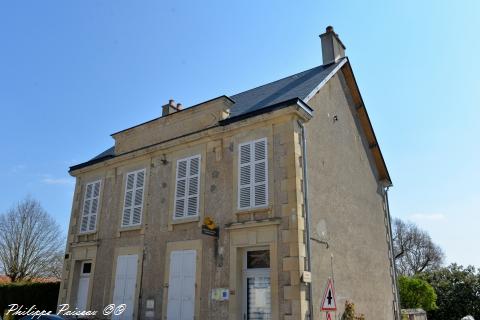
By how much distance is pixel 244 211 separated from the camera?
9.18 meters

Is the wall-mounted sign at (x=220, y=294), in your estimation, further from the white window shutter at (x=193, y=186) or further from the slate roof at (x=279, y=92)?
the slate roof at (x=279, y=92)

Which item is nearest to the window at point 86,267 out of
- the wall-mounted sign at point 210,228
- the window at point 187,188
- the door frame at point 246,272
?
the window at point 187,188

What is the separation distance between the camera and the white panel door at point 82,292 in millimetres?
12078

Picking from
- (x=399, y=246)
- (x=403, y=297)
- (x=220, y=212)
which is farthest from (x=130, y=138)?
(x=399, y=246)

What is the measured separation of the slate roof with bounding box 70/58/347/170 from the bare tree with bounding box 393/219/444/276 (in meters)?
29.1

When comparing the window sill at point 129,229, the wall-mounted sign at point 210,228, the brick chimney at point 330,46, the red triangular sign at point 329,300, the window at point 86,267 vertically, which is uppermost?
the brick chimney at point 330,46

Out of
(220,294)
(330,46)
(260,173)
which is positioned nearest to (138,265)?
(220,294)

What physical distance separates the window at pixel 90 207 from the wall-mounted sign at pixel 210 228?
5.18 metres

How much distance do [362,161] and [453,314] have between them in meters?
12.3

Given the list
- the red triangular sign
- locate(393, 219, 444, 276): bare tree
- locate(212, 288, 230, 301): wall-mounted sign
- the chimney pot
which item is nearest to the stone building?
locate(212, 288, 230, 301): wall-mounted sign

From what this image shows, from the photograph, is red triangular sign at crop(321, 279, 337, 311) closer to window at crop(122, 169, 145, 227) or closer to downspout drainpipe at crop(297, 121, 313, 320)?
downspout drainpipe at crop(297, 121, 313, 320)

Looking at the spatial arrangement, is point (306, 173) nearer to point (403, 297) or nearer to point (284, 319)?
point (284, 319)

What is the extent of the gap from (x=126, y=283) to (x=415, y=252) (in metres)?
33.7

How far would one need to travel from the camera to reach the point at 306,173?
9.18m
